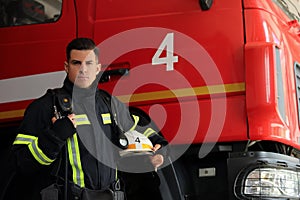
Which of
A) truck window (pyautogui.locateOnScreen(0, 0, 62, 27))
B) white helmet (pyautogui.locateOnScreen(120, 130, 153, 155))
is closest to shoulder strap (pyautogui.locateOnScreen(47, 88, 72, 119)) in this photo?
white helmet (pyautogui.locateOnScreen(120, 130, 153, 155))

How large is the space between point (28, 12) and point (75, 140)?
131 centimetres

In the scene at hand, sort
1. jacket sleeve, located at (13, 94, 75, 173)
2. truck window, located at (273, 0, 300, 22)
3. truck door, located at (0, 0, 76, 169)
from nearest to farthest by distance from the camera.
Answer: jacket sleeve, located at (13, 94, 75, 173), truck door, located at (0, 0, 76, 169), truck window, located at (273, 0, 300, 22)

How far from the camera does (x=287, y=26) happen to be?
12.7 ft

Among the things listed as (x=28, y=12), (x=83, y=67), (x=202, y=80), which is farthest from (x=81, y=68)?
(x=28, y=12)

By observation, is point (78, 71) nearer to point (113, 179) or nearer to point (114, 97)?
point (114, 97)

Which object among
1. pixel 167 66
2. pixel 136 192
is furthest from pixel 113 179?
pixel 167 66

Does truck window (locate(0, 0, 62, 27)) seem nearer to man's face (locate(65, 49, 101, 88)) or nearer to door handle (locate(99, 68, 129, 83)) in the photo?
door handle (locate(99, 68, 129, 83))

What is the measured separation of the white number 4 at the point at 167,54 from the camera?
351 cm

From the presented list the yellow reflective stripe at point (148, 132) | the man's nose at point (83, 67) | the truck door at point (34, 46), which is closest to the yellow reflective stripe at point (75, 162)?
the man's nose at point (83, 67)

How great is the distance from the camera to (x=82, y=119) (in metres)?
3.17

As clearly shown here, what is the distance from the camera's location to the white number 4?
3.51m

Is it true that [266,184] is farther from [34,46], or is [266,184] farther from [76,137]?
[34,46]

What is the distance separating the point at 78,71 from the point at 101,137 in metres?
0.37

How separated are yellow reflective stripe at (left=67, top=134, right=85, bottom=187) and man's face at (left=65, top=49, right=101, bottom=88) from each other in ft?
1.02
